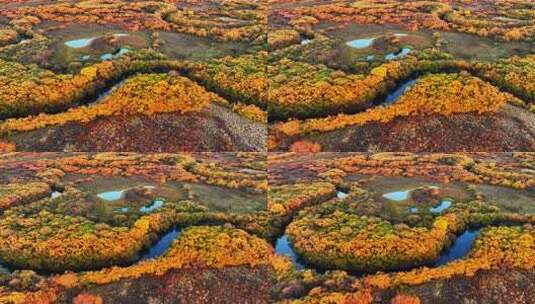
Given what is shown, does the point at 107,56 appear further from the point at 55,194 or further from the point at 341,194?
the point at 341,194

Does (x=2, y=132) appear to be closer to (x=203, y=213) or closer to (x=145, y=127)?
(x=145, y=127)

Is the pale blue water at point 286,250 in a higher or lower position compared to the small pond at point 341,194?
lower

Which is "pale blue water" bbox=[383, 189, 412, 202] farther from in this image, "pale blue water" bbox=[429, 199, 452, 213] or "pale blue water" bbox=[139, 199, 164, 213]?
"pale blue water" bbox=[139, 199, 164, 213]

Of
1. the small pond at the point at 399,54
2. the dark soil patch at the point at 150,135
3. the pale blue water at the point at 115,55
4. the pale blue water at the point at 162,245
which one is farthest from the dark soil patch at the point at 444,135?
the pale blue water at the point at 115,55

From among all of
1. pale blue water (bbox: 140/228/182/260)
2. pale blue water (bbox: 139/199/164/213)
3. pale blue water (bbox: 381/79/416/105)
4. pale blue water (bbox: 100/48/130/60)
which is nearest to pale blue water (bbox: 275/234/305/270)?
pale blue water (bbox: 140/228/182/260)

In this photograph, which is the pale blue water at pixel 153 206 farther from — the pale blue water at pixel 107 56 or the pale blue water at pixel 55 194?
the pale blue water at pixel 107 56

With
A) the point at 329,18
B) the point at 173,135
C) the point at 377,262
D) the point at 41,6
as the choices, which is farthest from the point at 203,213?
the point at 41,6
